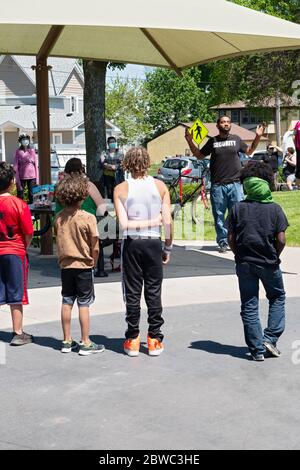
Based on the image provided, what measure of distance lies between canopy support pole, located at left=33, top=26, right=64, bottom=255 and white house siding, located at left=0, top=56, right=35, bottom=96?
5092cm

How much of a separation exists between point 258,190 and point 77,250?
5.02 feet

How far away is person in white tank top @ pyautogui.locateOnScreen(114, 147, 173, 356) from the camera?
21.6 ft

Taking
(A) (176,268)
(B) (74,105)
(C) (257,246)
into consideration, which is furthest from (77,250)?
(B) (74,105)

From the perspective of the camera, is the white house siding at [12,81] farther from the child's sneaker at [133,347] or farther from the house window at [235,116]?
the child's sneaker at [133,347]

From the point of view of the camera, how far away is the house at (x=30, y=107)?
56406 millimetres

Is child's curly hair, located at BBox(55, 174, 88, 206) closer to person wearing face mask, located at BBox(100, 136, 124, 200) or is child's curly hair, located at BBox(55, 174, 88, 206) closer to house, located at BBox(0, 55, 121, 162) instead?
person wearing face mask, located at BBox(100, 136, 124, 200)

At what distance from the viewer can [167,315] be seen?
8.23 m

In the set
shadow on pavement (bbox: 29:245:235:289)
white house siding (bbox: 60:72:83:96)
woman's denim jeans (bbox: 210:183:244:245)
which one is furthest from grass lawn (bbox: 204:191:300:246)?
white house siding (bbox: 60:72:83:96)

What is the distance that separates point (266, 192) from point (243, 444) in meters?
2.29

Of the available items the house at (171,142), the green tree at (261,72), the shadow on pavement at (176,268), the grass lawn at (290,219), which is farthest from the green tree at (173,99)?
the shadow on pavement at (176,268)

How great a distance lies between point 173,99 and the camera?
110000 millimetres
